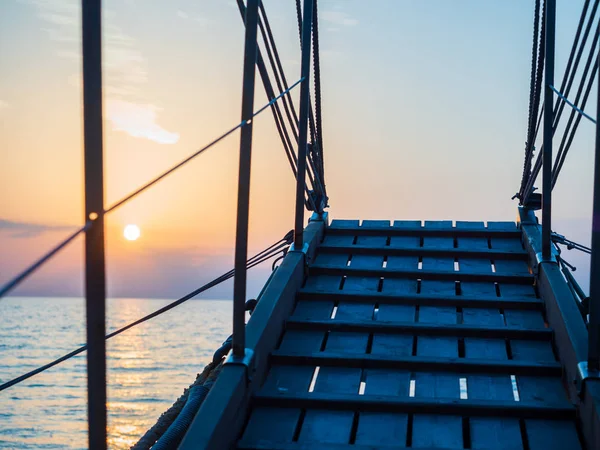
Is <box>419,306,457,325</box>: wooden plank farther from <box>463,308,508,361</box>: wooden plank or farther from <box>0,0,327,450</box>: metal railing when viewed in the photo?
<box>0,0,327,450</box>: metal railing

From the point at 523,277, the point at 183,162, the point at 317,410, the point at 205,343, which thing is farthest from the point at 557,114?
the point at 205,343

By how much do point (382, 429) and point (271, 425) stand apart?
0.48 m

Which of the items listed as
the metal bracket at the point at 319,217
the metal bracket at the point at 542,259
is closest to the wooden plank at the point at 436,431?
the metal bracket at the point at 542,259

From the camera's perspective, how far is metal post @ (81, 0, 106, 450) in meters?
1.90

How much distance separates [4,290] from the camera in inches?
63.0

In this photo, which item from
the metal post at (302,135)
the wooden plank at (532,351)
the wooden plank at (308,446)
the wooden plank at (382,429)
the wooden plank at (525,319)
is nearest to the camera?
Answer: the wooden plank at (308,446)

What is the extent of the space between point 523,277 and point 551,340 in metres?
0.70

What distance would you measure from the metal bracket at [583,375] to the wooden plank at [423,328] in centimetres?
64

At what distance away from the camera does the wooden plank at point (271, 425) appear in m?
3.36

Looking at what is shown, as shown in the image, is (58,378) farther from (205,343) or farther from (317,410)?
(317,410)

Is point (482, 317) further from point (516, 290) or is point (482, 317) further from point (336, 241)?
point (336, 241)

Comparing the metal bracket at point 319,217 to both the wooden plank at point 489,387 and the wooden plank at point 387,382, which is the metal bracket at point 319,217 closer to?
the wooden plank at point 387,382

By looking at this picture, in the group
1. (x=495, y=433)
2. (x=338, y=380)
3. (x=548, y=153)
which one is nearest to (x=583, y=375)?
(x=495, y=433)

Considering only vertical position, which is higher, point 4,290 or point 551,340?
point 551,340
